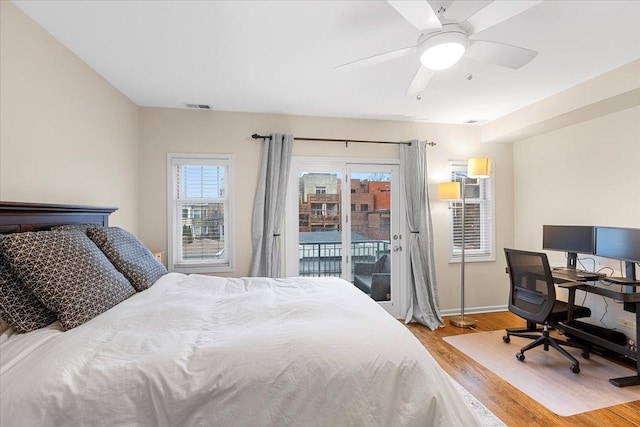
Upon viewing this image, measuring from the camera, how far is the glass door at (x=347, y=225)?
3.68 metres

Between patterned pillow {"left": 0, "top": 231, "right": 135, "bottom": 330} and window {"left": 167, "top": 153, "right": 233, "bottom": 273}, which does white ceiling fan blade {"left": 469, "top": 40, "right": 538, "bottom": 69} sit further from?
window {"left": 167, "top": 153, "right": 233, "bottom": 273}

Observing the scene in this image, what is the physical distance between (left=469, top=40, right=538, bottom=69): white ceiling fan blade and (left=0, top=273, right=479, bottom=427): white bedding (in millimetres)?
1632

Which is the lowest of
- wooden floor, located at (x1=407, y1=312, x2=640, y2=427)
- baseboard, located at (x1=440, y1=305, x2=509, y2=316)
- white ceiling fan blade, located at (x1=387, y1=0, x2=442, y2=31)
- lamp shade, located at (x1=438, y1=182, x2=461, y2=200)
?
wooden floor, located at (x1=407, y1=312, x2=640, y2=427)

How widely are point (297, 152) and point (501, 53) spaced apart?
2360 mm

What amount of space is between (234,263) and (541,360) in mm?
3290

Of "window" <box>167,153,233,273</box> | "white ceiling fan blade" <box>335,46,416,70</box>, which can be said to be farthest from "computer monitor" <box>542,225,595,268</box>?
"window" <box>167,153,233,273</box>

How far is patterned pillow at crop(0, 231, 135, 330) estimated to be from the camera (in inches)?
50.4

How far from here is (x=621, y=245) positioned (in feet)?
8.75

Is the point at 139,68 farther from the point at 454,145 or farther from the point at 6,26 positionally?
the point at 454,145

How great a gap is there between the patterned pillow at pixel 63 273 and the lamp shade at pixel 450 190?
11.4 ft

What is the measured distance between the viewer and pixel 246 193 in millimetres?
3541

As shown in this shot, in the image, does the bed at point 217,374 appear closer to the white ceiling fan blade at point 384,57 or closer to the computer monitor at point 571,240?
the white ceiling fan blade at point 384,57

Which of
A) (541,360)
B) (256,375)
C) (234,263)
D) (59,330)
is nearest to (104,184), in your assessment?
(234,263)

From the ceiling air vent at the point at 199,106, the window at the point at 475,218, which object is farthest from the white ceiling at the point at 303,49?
the window at the point at 475,218
